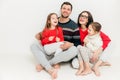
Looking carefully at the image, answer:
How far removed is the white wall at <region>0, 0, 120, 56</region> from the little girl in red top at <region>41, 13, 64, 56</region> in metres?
0.26

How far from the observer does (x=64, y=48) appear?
228 centimetres

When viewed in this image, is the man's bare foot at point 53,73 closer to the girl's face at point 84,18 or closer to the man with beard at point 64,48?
the man with beard at point 64,48

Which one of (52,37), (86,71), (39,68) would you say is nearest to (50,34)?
(52,37)

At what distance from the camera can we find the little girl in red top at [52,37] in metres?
2.29

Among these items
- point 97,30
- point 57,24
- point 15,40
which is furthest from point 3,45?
point 97,30

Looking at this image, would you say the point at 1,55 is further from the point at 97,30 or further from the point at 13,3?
the point at 97,30

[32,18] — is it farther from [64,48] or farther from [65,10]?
[64,48]

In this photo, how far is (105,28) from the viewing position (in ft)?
8.55

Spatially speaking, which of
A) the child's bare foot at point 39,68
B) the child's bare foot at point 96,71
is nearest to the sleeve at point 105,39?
the child's bare foot at point 96,71

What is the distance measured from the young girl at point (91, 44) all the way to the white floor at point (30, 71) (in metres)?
0.12

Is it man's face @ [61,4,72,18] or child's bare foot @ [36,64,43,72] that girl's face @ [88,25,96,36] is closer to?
man's face @ [61,4,72,18]

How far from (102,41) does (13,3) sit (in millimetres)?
830

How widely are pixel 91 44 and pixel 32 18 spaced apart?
0.59 metres

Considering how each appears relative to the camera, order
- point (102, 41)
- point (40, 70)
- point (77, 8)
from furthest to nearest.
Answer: point (77, 8)
point (102, 41)
point (40, 70)
